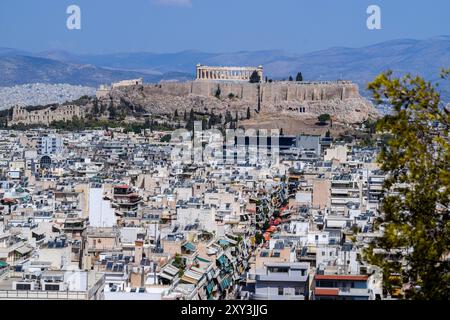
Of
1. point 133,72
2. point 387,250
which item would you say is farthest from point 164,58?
point 387,250

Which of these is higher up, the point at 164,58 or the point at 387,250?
the point at 164,58

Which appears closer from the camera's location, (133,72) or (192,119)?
(192,119)

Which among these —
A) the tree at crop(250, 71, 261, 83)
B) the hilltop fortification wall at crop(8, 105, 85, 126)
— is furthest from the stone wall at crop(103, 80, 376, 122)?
the hilltop fortification wall at crop(8, 105, 85, 126)

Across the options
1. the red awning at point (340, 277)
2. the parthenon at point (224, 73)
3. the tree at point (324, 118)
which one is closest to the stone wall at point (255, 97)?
the tree at point (324, 118)

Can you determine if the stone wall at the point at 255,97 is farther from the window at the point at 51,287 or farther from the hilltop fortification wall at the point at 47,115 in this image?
the window at the point at 51,287

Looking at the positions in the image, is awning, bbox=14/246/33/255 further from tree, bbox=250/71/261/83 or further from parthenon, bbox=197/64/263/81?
parthenon, bbox=197/64/263/81

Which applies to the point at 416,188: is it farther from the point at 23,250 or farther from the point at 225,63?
the point at 225,63
